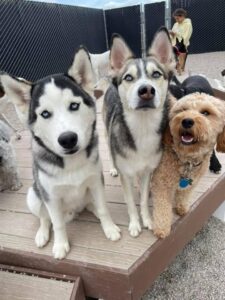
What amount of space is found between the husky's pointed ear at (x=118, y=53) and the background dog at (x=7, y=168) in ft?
4.33

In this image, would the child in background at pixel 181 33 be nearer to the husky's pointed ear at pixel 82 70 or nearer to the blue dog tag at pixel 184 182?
the blue dog tag at pixel 184 182

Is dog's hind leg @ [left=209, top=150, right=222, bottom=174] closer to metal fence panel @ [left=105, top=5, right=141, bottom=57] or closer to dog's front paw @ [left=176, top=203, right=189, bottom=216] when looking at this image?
dog's front paw @ [left=176, top=203, right=189, bottom=216]

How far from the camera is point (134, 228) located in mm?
1842

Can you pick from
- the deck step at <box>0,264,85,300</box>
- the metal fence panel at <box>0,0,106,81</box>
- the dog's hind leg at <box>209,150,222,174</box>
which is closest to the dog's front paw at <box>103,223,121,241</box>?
the deck step at <box>0,264,85,300</box>

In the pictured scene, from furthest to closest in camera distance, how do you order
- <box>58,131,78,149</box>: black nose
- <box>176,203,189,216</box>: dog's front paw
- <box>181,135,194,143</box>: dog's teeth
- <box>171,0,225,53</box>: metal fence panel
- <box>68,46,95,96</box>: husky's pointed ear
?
1. <box>171,0,225,53</box>: metal fence panel
2. <box>176,203,189,216</box>: dog's front paw
3. <box>181,135,194,143</box>: dog's teeth
4. <box>68,46,95,96</box>: husky's pointed ear
5. <box>58,131,78,149</box>: black nose

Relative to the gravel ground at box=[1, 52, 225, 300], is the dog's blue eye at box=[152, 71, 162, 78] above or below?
above

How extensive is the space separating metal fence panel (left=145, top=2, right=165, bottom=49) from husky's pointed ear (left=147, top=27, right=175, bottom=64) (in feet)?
30.0

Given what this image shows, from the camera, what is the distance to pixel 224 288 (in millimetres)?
2000

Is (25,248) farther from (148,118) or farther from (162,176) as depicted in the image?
(148,118)

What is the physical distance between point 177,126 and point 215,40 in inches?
410

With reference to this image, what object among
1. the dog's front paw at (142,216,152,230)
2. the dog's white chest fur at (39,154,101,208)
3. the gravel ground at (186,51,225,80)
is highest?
the dog's white chest fur at (39,154,101,208)

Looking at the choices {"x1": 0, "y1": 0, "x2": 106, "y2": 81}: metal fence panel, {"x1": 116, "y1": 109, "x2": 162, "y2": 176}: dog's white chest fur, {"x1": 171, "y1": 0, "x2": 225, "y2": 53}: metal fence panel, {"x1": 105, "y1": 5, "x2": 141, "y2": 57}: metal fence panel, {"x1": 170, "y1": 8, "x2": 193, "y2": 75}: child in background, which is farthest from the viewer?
{"x1": 105, "y1": 5, "x2": 141, "y2": 57}: metal fence panel

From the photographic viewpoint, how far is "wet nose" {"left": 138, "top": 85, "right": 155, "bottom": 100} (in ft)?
4.80

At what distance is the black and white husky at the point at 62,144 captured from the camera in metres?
1.34
